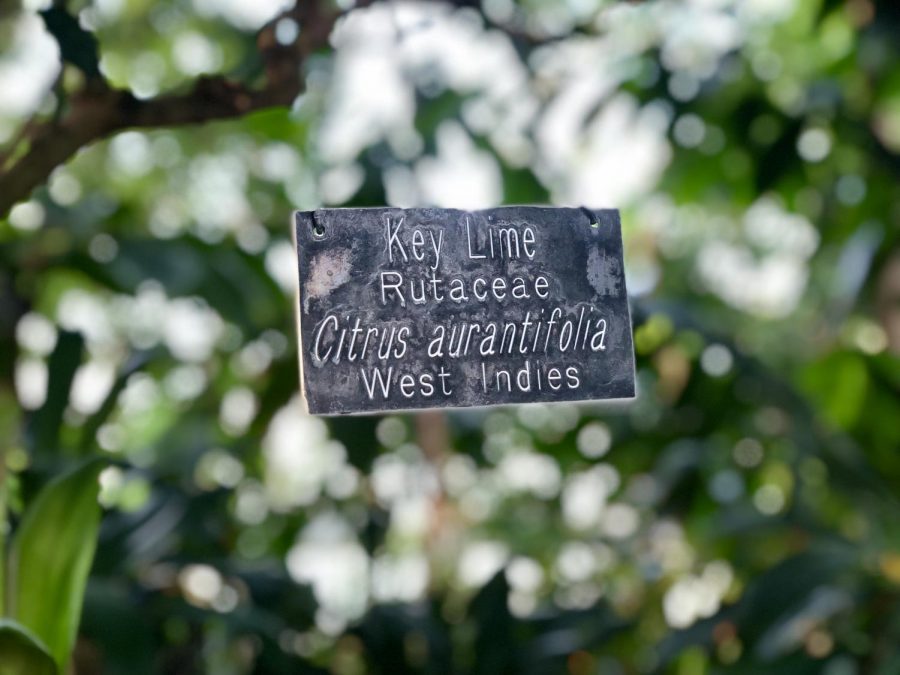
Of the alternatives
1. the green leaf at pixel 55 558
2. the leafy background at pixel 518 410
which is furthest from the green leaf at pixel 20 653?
the leafy background at pixel 518 410

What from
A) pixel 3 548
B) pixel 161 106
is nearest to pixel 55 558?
pixel 3 548

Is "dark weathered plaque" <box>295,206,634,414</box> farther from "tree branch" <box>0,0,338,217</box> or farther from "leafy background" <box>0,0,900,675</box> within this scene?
"leafy background" <box>0,0,900,675</box>

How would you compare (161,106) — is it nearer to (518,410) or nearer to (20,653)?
(20,653)

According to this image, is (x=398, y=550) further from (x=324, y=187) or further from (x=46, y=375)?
(x=46, y=375)

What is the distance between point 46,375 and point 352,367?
0.42 metres

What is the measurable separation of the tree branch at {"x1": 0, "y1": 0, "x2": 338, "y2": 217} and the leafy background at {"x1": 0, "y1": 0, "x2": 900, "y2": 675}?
10cm

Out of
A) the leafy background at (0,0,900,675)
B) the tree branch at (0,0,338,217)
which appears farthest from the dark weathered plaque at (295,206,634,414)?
the leafy background at (0,0,900,675)

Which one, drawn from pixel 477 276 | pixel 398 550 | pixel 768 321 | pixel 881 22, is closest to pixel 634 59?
pixel 881 22

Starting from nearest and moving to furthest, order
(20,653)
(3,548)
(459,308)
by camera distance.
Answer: (459,308), (20,653), (3,548)

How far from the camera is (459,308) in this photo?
1.15 ft

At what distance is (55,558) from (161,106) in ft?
0.84

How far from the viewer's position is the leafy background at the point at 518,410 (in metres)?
0.86

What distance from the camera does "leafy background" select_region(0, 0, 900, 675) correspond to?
86 centimetres

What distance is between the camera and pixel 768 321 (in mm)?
1767
